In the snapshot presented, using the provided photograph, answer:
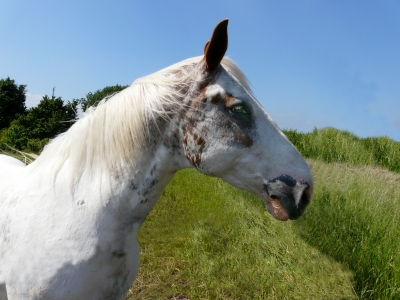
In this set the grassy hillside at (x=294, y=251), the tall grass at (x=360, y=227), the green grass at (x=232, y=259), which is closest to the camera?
the tall grass at (x=360, y=227)

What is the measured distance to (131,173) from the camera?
5.58 ft

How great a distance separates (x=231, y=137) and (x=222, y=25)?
563 millimetres

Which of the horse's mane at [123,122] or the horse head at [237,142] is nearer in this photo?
the horse head at [237,142]

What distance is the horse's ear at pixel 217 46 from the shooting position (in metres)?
1.56

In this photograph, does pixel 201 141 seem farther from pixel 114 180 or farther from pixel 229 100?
pixel 114 180

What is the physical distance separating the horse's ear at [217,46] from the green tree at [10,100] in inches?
1231

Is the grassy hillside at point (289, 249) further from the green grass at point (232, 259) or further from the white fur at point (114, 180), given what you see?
the white fur at point (114, 180)

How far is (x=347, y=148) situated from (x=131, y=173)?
5776mm

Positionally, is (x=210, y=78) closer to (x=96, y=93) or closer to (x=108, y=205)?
(x=108, y=205)

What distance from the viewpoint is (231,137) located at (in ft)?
5.28

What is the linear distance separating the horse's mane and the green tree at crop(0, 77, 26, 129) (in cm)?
3077

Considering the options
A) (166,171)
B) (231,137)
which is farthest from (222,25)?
(166,171)

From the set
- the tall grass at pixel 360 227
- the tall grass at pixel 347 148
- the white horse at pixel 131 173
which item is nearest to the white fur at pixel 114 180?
the white horse at pixel 131 173

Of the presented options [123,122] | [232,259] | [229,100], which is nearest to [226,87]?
[229,100]
